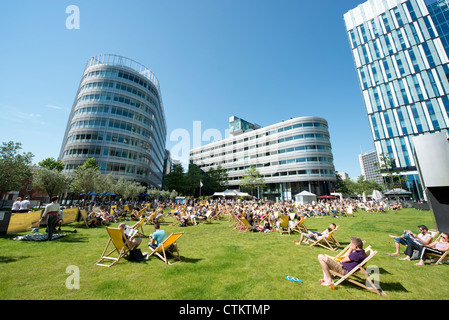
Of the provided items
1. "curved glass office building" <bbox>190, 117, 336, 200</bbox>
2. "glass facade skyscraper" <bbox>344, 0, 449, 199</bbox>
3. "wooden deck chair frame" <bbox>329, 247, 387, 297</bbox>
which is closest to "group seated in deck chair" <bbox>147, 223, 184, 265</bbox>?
"wooden deck chair frame" <bbox>329, 247, 387, 297</bbox>

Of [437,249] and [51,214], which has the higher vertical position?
[51,214]

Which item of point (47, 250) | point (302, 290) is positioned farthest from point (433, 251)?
point (47, 250)

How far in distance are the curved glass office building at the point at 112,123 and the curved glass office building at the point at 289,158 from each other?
31.4m

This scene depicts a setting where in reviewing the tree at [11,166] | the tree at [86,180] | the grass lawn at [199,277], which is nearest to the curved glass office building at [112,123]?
the tree at [86,180]

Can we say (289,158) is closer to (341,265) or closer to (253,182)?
(253,182)

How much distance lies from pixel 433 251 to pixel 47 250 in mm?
11904

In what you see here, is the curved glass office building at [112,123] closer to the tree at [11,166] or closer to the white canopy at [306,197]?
the tree at [11,166]

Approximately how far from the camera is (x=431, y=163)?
7770 millimetres

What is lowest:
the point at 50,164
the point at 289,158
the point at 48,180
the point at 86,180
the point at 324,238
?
the point at 324,238

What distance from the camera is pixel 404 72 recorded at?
165 feet

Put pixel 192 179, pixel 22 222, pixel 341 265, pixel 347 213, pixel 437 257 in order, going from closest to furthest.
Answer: pixel 341 265
pixel 437 257
pixel 22 222
pixel 347 213
pixel 192 179

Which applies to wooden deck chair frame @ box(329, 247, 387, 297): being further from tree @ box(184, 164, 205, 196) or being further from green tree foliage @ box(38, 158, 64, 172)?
tree @ box(184, 164, 205, 196)

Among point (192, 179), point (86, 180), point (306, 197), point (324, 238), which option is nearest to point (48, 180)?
point (86, 180)

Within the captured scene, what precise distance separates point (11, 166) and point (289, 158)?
50.5m
